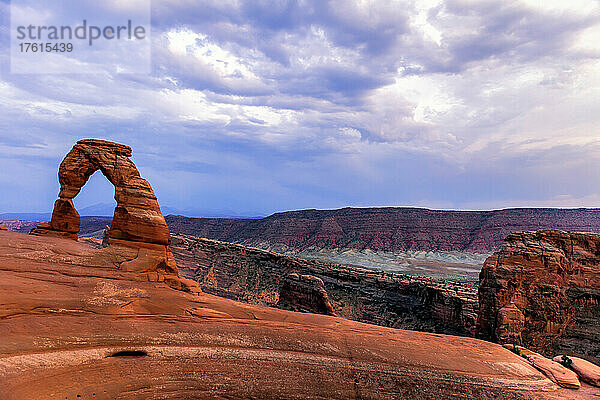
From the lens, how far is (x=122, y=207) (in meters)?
16.7

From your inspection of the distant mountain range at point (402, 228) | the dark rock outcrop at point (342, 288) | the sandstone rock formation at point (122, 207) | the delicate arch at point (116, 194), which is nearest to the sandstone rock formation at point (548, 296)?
the dark rock outcrop at point (342, 288)

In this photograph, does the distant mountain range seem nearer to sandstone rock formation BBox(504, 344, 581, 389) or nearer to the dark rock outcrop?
the dark rock outcrop

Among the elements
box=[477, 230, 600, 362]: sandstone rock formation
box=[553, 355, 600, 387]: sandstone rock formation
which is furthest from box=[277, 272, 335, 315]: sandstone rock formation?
box=[553, 355, 600, 387]: sandstone rock formation

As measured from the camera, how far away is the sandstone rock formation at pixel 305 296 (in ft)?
86.4

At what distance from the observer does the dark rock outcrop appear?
87.2ft

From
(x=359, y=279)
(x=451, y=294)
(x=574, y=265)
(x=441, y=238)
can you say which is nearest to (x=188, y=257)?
(x=359, y=279)

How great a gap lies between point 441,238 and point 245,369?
4302 inches

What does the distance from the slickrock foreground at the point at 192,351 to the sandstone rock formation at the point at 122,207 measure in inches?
101

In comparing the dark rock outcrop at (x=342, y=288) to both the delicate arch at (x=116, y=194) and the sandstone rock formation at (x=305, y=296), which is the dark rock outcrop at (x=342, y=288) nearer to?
the sandstone rock formation at (x=305, y=296)

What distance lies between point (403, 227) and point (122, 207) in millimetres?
104384

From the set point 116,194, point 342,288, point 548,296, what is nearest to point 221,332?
point 116,194

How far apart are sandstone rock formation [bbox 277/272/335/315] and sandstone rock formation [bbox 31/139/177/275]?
44.6ft

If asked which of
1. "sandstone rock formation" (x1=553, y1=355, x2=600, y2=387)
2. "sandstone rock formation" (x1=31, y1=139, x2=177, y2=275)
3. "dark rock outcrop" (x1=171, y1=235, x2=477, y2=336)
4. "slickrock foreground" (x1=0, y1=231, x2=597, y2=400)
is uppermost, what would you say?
"sandstone rock formation" (x1=31, y1=139, x2=177, y2=275)

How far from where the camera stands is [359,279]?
1383 inches
